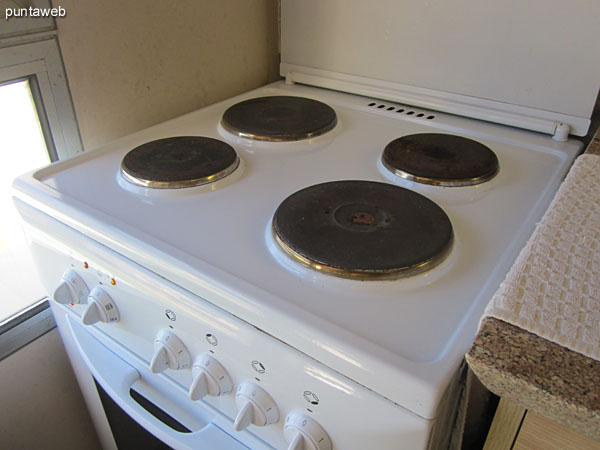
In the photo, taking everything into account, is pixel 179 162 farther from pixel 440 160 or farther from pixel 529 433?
pixel 529 433

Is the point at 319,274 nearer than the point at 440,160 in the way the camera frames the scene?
Yes

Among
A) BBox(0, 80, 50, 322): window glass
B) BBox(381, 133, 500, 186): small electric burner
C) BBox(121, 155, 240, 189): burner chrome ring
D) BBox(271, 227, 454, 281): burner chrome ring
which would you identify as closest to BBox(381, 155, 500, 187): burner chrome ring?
BBox(381, 133, 500, 186): small electric burner

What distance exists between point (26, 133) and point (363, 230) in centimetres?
66

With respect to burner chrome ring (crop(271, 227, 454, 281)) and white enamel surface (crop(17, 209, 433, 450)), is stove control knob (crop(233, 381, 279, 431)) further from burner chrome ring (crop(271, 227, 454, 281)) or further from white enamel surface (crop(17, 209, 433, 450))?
burner chrome ring (crop(271, 227, 454, 281))

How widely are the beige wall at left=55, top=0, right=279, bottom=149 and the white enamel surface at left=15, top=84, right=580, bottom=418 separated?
7 centimetres

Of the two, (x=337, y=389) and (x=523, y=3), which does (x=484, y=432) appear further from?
(x=523, y=3)

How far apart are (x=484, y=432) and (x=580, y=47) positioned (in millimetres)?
660

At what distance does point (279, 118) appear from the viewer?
93 cm

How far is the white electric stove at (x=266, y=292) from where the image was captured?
1.54 feet

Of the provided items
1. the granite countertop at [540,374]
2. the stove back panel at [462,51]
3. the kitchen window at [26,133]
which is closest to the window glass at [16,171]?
the kitchen window at [26,133]

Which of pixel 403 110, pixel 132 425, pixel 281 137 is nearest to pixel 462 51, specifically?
pixel 403 110

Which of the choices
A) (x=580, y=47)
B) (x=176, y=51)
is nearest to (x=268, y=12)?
(x=176, y=51)

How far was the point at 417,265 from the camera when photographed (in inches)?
21.3

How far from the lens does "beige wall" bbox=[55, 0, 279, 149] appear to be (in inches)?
33.0
